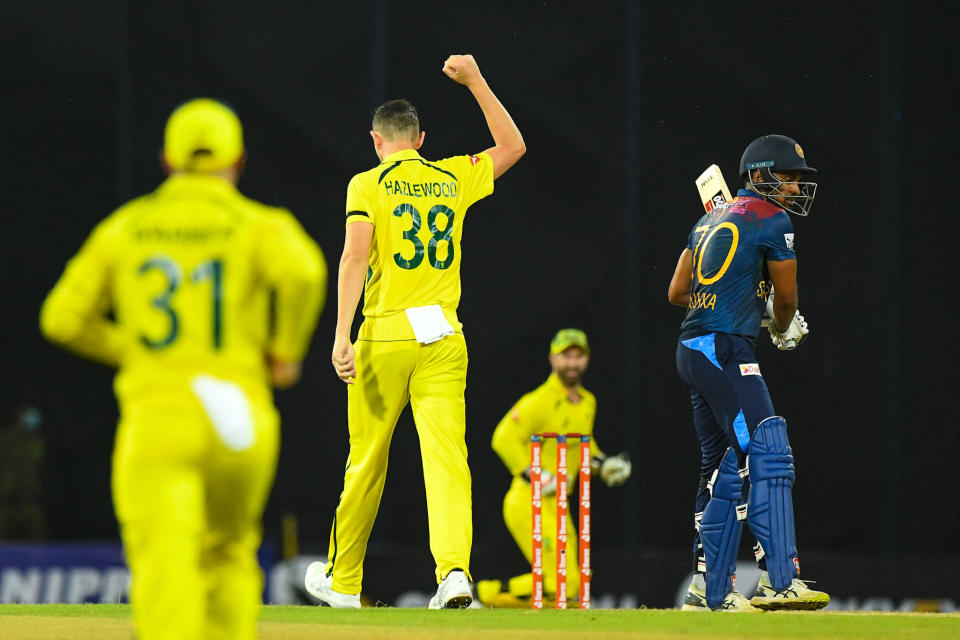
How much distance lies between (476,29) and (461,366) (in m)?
5.09

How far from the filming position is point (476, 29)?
977cm

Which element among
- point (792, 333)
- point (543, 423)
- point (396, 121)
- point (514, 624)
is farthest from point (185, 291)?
point (543, 423)

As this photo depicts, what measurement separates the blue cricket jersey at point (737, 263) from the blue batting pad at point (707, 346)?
29 mm

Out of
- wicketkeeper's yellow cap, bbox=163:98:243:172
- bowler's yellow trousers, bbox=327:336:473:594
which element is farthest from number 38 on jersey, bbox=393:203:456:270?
wicketkeeper's yellow cap, bbox=163:98:243:172

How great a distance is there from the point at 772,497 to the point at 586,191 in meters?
5.15

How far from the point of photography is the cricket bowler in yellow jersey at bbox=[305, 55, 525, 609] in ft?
16.3

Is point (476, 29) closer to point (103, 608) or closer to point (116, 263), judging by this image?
point (103, 608)

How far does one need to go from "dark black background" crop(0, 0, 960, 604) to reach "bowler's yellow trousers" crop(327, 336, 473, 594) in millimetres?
4338

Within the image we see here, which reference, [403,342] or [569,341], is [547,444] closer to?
[569,341]

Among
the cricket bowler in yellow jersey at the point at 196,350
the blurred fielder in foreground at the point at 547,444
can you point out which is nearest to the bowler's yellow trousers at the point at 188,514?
the cricket bowler in yellow jersey at the point at 196,350

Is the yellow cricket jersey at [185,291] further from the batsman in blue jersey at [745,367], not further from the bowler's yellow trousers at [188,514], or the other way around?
the batsman in blue jersey at [745,367]

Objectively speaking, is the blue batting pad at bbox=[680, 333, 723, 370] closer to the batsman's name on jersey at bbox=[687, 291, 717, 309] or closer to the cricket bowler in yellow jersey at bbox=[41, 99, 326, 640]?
the batsman's name on jersey at bbox=[687, 291, 717, 309]

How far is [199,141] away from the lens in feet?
9.62

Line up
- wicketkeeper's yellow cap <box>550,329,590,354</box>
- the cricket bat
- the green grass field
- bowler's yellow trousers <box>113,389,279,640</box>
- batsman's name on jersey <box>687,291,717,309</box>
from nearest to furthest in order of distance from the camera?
bowler's yellow trousers <box>113,389,279,640</box> < the green grass field < batsman's name on jersey <box>687,291,717,309</box> < the cricket bat < wicketkeeper's yellow cap <box>550,329,590,354</box>
